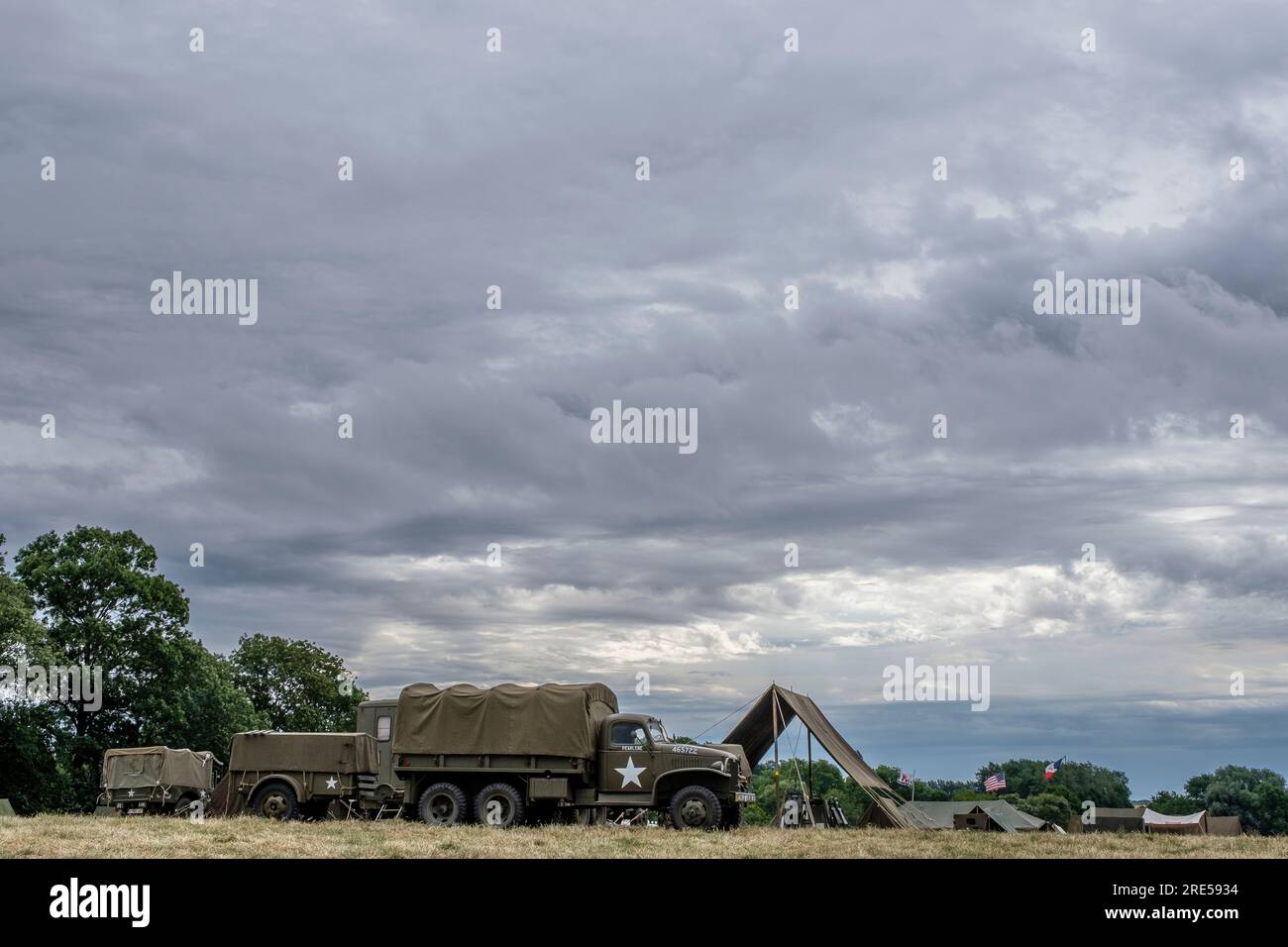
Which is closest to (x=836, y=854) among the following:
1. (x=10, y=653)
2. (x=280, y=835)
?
(x=280, y=835)

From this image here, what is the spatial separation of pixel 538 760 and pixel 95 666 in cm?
2995

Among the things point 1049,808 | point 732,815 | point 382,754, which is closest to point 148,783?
point 382,754

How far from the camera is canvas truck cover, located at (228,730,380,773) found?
29781 mm

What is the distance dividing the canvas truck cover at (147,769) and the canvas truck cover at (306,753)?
5.60m

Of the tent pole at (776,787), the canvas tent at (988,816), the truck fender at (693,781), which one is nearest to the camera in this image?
the truck fender at (693,781)

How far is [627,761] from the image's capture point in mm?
26422

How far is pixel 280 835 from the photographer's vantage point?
860 inches

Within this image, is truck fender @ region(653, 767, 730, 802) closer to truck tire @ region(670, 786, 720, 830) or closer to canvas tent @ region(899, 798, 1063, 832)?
truck tire @ region(670, 786, 720, 830)

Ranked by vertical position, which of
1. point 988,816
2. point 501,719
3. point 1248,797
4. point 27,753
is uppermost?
point 501,719

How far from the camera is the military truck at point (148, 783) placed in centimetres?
3462

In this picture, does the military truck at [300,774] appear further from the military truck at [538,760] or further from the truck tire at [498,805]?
the truck tire at [498,805]

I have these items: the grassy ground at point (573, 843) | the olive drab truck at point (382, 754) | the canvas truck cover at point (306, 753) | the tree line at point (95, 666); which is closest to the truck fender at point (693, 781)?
the grassy ground at point (573, 843)

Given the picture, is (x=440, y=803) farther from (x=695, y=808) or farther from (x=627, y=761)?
(x=695, y=808)
